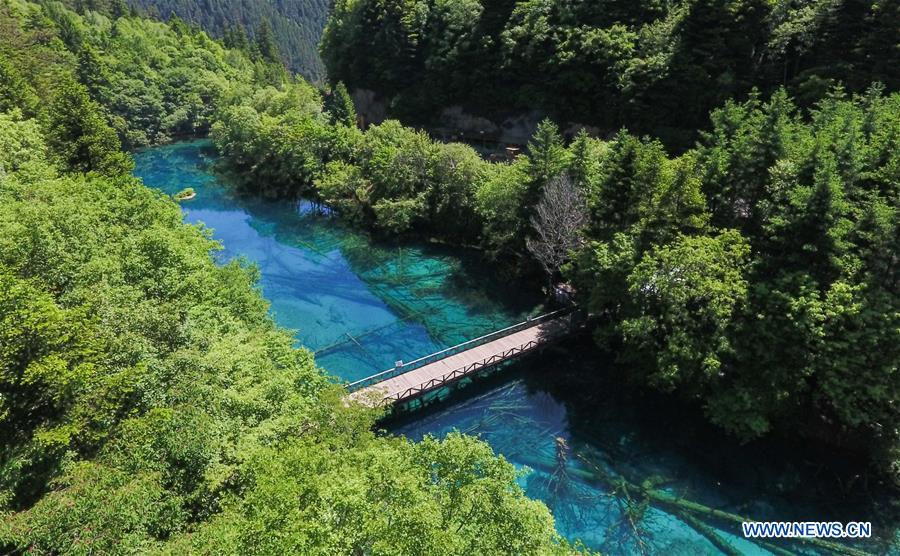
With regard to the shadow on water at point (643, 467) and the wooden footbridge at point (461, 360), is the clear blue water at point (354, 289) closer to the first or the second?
the wooden footbridge at point (461, 360)

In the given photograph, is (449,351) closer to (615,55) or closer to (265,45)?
(615,55)

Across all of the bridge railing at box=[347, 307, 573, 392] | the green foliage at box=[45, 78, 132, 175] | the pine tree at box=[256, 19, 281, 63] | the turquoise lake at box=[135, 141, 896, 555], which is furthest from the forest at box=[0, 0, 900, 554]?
the pine tree at box=[256, 19, 281, 63]

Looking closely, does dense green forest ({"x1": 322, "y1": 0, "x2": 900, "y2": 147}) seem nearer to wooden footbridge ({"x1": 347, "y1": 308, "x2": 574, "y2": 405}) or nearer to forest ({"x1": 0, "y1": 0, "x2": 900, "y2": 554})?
forest ({"x1": 0, "y1": 0, "x2": 900, "y2": 554})

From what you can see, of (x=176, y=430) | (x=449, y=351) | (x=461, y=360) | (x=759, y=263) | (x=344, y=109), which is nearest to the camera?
(x=176, y=430)

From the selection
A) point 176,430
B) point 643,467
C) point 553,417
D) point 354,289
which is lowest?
point 354,289

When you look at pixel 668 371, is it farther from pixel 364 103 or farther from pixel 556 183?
pixel 364 103

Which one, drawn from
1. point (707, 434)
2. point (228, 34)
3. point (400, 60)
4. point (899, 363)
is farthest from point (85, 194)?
point (228, 34)

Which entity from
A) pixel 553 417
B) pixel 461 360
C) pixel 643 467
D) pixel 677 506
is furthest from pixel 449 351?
pixel 677 506
